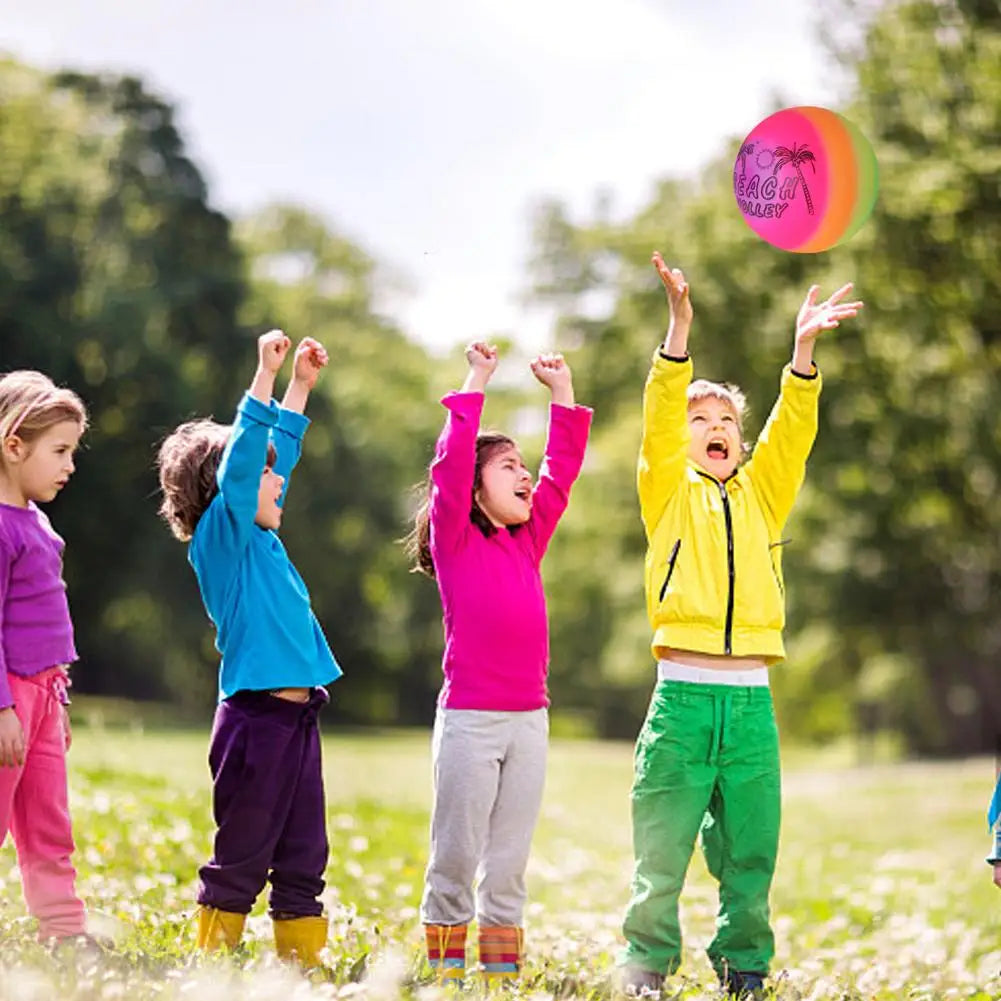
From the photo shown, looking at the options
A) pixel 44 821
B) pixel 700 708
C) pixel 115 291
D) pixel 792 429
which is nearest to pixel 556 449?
pixel 792 429

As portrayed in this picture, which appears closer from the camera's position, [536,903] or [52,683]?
[52,683]

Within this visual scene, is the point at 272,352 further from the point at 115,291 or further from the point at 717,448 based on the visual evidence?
the point at 115,291

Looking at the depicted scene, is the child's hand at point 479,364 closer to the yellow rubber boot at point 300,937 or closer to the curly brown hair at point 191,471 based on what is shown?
the curly brown hair at point 191,471

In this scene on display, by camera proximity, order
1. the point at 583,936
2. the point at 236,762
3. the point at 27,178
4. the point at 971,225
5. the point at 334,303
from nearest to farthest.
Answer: the point at 236,762 → the point at 583,936 → the point at 971,225 → the point at 27,178 → the point at 334,303

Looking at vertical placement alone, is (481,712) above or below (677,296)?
below

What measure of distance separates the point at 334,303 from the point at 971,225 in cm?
3460

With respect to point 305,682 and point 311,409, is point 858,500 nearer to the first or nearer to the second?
point 311,409

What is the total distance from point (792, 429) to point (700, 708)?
3.75ft

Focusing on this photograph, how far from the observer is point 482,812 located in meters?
5.62

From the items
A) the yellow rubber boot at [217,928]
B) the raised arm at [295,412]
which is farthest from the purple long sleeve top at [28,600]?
the yellow rubber boot at [217,928]

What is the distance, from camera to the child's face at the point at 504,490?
19.3 ft

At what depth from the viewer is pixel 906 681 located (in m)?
40.0

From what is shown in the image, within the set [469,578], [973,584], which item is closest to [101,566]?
[973,584]

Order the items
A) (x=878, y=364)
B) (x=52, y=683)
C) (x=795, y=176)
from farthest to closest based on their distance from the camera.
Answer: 1. (x=878, y=364)
2. (x=795, y=176)
3. (x=52, y=683)
